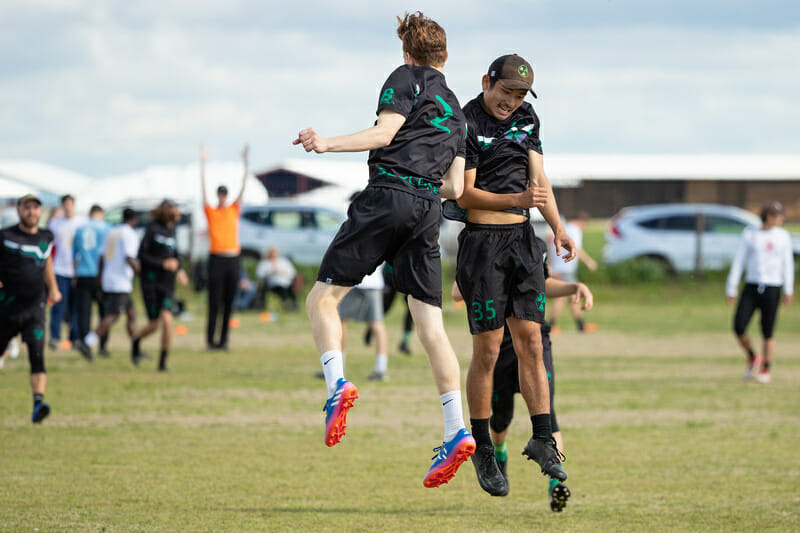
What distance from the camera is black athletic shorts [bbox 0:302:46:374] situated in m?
9.95

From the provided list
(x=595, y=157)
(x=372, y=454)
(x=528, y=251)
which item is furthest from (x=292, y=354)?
(x=595, y=157)

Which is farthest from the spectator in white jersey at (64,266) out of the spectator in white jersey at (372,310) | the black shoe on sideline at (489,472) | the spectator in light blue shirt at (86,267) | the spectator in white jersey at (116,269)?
the black shoe on sideline at (489,472)

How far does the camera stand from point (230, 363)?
1487cm

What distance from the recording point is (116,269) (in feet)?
49.2

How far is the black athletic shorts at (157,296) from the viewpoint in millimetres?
13812

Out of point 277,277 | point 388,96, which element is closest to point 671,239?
Result: point 277,277

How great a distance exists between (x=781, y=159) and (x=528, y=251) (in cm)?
6254

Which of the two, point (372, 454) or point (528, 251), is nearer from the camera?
point (528, 251)

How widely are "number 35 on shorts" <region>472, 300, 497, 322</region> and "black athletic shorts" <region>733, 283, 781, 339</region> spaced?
26.9 ft

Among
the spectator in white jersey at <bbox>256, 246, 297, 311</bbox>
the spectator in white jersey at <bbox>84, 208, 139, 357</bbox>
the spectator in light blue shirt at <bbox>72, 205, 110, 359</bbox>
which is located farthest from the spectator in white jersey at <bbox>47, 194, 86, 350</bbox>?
the spectator in white jersey at <bbox>256, 246, 297, 311</bbox>

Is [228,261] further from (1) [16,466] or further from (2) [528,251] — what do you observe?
(2) [528,251]

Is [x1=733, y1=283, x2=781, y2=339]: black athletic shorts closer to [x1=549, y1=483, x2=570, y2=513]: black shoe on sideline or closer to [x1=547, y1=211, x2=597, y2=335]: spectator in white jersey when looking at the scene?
[x1=547, y1=211, x2=597, y2=335]: spectator in white jersey

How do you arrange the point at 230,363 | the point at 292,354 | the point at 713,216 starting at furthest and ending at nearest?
the point at 713,216 < the point at 292,354 < the point at 230,363

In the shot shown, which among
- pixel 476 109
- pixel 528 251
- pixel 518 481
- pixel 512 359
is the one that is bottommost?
pixel 518 481
